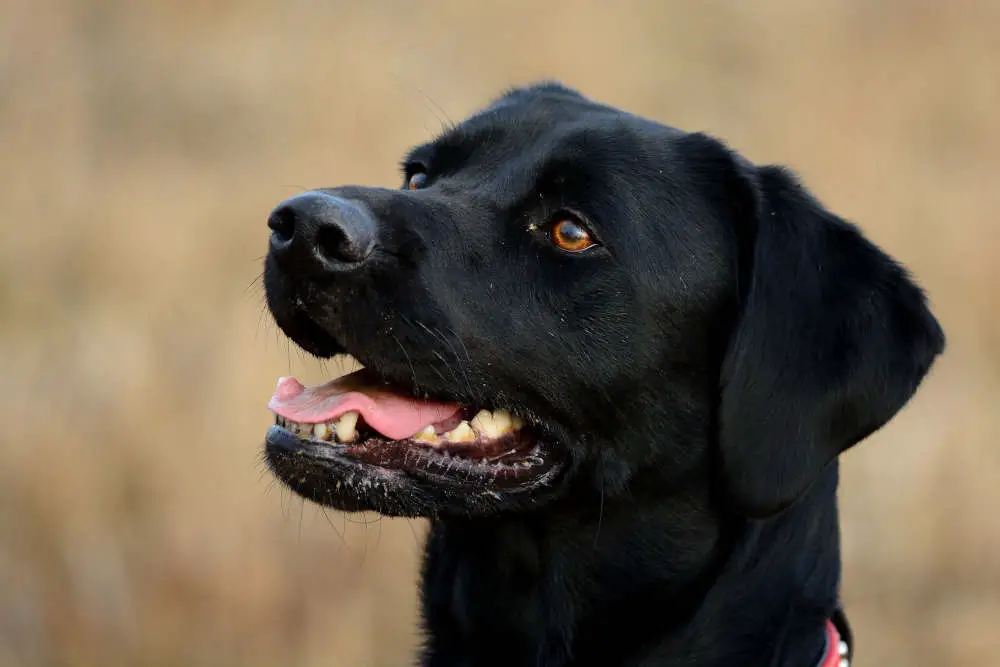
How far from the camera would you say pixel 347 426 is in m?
2.62

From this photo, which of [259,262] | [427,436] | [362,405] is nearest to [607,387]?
[427,436]

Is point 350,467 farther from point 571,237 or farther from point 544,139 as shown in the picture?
point 544,139

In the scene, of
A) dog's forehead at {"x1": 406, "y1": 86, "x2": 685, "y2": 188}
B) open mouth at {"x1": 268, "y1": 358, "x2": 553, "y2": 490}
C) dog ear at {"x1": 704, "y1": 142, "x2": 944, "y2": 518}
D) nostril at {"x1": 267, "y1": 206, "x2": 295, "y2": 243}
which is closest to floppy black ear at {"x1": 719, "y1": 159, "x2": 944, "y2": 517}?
dog ear at {"x1": 704, "y1": 142, "x2": 944, "y2": 518}

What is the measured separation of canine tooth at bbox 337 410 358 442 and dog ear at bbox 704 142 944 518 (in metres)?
0.81

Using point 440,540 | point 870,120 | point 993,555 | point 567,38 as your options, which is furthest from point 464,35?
point 440,540

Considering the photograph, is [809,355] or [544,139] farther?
[544,139]

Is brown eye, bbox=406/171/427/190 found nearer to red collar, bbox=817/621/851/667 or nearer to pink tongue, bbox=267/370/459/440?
pink tongue, bbox=267/370/459/440

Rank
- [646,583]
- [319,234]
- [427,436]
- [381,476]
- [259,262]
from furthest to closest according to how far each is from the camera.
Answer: [259,262], [646,583], [427,436], [381,476], [319,234]

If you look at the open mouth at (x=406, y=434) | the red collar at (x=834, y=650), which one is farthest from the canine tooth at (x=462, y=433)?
the red collar at (x=834, y=650)

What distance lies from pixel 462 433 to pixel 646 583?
0.58 metres

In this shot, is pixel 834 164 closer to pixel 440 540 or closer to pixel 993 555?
pixel 993 555

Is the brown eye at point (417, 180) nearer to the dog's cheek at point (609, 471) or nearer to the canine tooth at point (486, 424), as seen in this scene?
the canine tooth at point (486, 424)

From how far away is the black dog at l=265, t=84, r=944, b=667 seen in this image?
2.62 m

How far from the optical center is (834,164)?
24.9 ft
